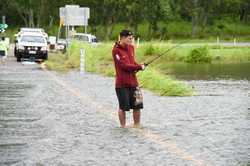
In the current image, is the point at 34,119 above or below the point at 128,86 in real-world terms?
below

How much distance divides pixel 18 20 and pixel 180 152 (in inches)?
3419

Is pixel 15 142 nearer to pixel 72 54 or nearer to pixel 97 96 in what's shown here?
pixel 97 96

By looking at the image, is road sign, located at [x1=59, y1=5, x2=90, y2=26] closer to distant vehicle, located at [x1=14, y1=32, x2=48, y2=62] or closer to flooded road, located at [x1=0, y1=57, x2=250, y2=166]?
distant vehicle, located at [x1=14, y1=32, x2=48, y2=62]

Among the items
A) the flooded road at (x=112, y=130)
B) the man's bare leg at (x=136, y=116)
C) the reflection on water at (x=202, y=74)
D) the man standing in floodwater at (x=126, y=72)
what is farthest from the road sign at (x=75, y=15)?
the man standing in floodwater at (x=126, y=72)

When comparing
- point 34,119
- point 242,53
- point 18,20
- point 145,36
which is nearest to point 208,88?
point 34,119

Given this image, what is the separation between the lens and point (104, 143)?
11344 millimetres

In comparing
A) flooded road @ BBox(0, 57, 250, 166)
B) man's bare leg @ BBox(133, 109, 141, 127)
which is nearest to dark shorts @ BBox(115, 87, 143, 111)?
man's bare leg @ BBox(133, 109, 141, 127)

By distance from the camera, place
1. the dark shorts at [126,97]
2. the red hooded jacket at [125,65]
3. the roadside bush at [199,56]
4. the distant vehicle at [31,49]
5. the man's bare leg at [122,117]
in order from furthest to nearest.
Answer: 1. the roadside bush at [199,56]
2. the distant vehicle at [31,49]
3. the man's bare leg at [122,117]
4. the dark shorts at [126,97]
5. the red hooded jacket at [125,65]

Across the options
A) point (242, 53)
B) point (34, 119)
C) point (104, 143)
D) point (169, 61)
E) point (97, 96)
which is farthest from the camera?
point (242, 53)

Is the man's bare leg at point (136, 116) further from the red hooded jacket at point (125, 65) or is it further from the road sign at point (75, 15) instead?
the road sign at point (75, 15)

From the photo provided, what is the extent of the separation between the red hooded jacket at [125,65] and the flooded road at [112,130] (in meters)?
0.88

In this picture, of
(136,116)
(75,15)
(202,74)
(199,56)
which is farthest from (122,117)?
(199,56)

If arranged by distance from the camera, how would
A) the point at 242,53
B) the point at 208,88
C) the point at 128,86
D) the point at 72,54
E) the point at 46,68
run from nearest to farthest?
the point at 128,86, the point at 208,88, the point at 46,68, the point at 72,54, the point at 242,53

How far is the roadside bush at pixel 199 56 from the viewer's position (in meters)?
46.6
